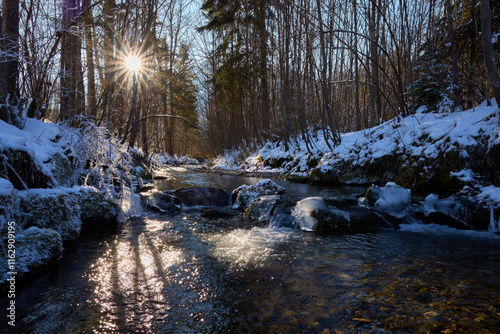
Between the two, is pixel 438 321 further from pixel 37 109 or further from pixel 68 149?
pixel 37 109

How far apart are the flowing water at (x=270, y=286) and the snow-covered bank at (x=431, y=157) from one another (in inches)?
67.1

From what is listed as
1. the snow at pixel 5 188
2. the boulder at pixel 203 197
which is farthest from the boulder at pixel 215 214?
the snow at pixel 5 188

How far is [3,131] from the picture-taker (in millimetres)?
4652

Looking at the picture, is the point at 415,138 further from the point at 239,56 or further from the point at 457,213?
the point at 239,56

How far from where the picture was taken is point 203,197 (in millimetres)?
7957

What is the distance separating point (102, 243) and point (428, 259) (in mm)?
4942

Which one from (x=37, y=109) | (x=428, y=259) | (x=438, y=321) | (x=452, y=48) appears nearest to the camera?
(x=438, y=321)

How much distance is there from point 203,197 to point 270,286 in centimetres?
514

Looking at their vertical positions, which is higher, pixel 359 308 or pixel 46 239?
pixel 46 239

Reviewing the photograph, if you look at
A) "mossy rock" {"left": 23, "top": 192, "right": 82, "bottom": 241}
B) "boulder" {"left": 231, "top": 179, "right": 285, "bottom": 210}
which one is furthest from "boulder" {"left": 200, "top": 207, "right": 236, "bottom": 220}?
"mossy rock" {"left": 23, "top": 192, "right": 82, "bottom": 241}

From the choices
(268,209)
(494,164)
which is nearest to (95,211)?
(268,209)

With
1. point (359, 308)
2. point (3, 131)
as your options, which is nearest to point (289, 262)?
point (359, 308)

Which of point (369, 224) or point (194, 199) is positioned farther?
point (194, 199)

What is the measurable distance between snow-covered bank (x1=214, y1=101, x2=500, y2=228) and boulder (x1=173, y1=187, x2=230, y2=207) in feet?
15.2
